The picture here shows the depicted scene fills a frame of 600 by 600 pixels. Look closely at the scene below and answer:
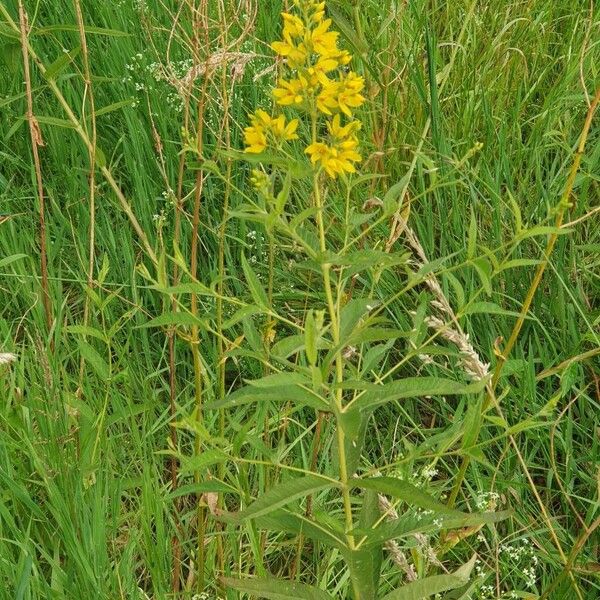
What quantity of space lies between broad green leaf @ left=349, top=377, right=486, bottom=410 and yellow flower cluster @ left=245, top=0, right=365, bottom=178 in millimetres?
288

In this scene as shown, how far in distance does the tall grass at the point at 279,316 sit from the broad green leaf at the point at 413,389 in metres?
0.01

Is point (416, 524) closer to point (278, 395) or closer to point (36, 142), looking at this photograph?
point (278, 395)

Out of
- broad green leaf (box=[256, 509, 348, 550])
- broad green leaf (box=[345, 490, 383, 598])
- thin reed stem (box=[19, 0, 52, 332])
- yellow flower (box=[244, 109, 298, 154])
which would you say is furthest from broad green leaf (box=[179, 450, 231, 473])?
thin reed stem (box=[19, 0, 52, 332])

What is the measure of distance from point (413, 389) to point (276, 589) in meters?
0.37

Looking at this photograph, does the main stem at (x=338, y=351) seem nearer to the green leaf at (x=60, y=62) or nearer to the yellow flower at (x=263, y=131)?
the yellow flower at (x=263, y=131)

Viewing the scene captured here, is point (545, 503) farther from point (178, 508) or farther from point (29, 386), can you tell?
point (29, 386)

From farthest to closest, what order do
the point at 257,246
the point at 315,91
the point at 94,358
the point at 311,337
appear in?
the point at 257,246, the point at 94,358, the point at 315,91, the point at 311,337

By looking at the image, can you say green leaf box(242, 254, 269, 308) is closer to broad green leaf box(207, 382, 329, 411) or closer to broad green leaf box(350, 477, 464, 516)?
broad green leaf box(207, 382, 329, 411)

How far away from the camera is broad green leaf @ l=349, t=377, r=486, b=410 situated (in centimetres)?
133

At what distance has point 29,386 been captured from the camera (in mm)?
2174

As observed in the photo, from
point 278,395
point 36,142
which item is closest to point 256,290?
point 278,395

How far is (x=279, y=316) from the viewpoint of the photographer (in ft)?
4.63

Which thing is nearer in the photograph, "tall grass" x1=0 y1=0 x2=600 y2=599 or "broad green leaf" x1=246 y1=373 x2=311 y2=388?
"broad green leaf" x1=246 y1=373 x2=311 y2=388

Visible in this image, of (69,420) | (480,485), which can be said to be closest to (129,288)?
(69,420)
